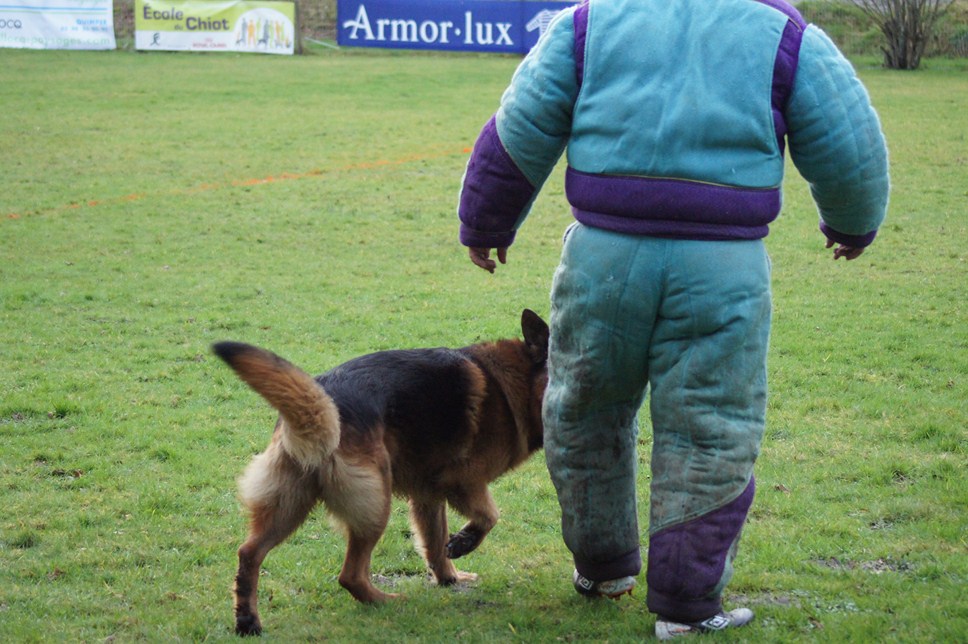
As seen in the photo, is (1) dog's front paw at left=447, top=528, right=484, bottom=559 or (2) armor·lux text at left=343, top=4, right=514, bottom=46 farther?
(2) armor·lux text at left=343, top=4, right=514, bottom=46

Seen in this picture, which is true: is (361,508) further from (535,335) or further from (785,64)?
(785,64)

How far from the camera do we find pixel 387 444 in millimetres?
4129

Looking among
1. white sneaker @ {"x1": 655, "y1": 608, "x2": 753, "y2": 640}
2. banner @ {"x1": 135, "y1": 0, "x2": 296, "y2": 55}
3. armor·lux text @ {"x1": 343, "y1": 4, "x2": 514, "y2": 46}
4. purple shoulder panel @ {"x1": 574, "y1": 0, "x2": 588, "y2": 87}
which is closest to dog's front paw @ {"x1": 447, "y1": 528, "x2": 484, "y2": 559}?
white sneaker @ {"x1": 655, "y1": 608, "x2": 753, "y2": 640}

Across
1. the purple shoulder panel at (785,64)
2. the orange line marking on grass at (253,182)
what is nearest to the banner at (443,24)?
the orange line marking on grass at (253,182)

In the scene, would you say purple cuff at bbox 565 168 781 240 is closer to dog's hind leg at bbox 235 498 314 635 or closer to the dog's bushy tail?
the dog's bushy tail

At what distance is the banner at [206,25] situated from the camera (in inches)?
1187

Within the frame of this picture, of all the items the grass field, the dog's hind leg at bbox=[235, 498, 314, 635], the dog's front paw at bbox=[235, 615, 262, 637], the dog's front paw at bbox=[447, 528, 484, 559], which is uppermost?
the dog's hind leg at bbox=[235, 498, 314, 635]

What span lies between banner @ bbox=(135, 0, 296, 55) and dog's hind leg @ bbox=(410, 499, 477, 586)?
1118 inches

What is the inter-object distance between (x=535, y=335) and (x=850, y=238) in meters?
1.42

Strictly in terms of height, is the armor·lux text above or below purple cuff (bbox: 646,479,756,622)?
below

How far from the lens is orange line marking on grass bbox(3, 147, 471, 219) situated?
13.3m

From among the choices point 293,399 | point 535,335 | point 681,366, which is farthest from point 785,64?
point 293,399

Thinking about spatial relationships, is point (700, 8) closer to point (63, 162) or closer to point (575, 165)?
point (575, 165)

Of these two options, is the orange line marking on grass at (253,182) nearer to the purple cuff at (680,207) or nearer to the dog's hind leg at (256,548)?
the dog's hind leg at (256,548)
